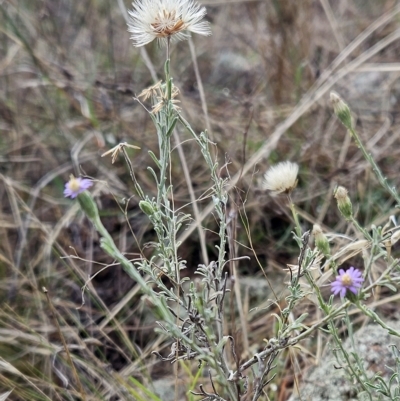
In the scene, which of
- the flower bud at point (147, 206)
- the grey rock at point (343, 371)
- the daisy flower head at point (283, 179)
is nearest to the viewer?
the flower bud at point (147, 206)

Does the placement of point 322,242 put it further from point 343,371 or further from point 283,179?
point 343,371

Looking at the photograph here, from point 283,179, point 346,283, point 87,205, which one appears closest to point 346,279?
point 346,283

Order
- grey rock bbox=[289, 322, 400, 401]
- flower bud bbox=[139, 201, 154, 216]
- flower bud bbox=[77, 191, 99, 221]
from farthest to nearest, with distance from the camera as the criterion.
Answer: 1. grey rock bbox=[289, 322, 400, 401]
2. flower bud bbox=[139, 201, 154, 216]
3. flower bud bbox=[77, 191, 99, 221]

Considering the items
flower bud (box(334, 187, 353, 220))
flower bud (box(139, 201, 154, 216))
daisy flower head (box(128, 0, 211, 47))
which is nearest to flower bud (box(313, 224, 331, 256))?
flower bud (box(334, 187, 353, 220))

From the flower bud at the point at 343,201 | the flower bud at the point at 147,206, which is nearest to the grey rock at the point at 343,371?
the flower bud at the point at 343,201

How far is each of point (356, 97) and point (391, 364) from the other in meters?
1.66

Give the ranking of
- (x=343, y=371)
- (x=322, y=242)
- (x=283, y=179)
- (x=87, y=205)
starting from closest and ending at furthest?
(x=87, y=205), (x=322, y=242), (x=283, y=179), (x=343, y=371)

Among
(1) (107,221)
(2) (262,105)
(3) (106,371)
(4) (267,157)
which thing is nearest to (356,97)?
(2) (262,105)

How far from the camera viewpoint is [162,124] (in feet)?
3.19

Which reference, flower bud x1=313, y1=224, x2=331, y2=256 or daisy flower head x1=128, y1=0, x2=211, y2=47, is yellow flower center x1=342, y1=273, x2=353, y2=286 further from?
daisy flower head x1=128, y1=0, x2=211, y2=47

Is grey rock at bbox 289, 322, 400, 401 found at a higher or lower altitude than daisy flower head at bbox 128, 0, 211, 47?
lower

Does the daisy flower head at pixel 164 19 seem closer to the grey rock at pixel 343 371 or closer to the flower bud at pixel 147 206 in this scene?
the flower bud at pixel 147 206

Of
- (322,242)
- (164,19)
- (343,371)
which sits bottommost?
(343,371)

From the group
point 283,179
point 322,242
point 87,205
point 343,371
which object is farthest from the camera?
point 343,371
